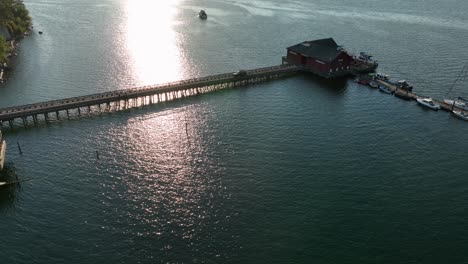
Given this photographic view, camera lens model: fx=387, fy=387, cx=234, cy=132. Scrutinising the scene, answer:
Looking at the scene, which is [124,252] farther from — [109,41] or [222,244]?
[109,41]

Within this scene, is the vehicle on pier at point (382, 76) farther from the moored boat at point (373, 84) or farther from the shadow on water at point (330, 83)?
the shadow on water at point (330, 83)

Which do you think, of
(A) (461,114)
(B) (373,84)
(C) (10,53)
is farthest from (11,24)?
(A) (461,114)

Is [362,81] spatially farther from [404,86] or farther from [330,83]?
[404,86]

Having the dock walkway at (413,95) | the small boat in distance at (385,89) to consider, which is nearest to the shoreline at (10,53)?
the small boat in distance at (385,89)

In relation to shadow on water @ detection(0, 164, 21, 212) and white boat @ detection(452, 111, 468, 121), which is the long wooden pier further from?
white boat @ detection(452, 111, 468, 121)

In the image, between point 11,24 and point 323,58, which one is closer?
point 323,58

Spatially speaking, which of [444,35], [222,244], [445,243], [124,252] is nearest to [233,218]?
[222,244]

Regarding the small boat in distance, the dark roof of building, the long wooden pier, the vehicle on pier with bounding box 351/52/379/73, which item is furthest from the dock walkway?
the long wooden pier
